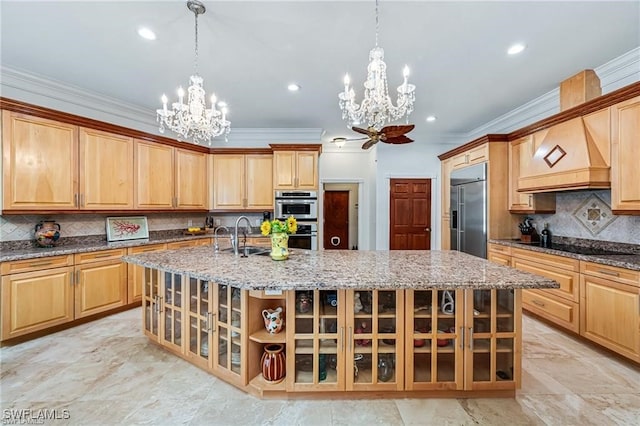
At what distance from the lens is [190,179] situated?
15.3ft

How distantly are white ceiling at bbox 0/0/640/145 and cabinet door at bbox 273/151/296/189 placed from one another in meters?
1.15

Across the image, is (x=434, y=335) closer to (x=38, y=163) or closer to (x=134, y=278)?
(x=134, y=278)

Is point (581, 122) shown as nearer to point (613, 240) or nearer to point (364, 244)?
point (613, 240)

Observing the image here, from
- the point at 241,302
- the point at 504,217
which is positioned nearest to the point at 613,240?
the point at 504,217

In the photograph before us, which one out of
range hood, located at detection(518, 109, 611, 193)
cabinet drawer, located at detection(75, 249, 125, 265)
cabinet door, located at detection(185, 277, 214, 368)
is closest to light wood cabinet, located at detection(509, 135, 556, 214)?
range hood, located at detection(518, 109, 611, 193)

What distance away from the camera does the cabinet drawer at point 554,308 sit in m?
2.78

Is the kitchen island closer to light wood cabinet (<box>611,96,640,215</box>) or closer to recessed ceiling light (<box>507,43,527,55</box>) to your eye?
light wood cabinet (<box>611,96,640,215</box>)

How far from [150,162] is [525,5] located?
4480 millimetres

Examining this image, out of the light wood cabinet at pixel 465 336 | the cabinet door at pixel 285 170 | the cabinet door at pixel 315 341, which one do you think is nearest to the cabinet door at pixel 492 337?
the light wood cabinet at pixel 465 336

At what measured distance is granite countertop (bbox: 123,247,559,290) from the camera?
5.45 ft

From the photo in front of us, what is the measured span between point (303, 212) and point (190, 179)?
1932 mm

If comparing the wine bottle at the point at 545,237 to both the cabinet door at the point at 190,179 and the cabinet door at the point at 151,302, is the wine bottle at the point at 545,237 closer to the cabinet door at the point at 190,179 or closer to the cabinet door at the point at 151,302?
the cabinet door at the point at 151,302

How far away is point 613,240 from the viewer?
9.81 ft

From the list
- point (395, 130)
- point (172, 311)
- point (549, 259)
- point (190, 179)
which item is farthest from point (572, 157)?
point (190, 179)
